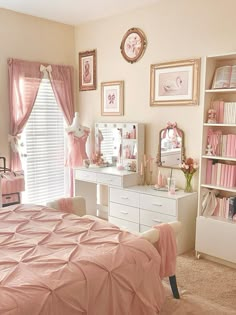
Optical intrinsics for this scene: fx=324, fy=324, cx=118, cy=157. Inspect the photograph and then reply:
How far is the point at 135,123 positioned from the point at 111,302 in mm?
2494

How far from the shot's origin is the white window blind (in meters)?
4.32

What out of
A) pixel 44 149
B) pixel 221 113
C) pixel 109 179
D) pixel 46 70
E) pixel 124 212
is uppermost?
pixel 46 70

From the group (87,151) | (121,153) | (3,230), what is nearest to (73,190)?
(87,151)

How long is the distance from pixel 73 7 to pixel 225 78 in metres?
2.03

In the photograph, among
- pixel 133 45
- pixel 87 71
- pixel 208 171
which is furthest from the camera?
pixel 87 71

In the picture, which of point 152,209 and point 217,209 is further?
point 152,209

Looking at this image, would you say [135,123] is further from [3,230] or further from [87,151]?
[3,230]

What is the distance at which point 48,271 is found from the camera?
171 cm

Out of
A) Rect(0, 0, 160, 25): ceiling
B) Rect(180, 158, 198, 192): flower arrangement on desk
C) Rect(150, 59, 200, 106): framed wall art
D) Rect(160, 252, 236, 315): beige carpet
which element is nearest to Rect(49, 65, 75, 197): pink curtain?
Rect(0, 0, 160, 25): ceiling

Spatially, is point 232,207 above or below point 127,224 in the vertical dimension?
above

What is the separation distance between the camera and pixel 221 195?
3352 millimetres

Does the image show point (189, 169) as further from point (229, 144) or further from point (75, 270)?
point (75, 270)

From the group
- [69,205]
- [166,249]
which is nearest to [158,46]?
[69,205]

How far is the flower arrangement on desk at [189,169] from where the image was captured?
349 centimetres
